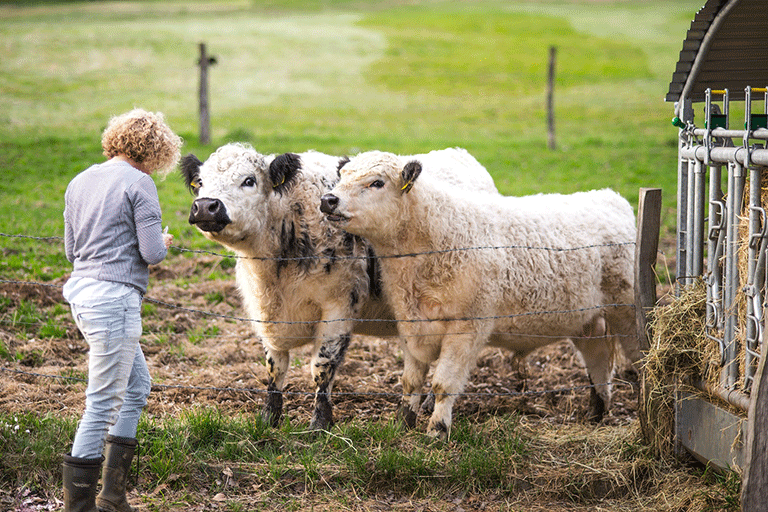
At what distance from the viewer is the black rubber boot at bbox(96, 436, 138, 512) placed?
4508mm

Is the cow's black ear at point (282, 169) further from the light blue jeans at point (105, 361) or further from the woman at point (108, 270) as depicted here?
the light blue jeans at point (105, 361)

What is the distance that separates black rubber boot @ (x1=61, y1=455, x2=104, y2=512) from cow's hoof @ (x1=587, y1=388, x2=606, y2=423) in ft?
13.8

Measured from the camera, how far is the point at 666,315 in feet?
17.1

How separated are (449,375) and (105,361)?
8.39 ft

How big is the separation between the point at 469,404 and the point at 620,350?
1.48 meters

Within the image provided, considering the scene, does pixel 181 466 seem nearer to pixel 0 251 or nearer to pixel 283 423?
pixel 283 423

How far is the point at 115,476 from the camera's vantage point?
14.8ft

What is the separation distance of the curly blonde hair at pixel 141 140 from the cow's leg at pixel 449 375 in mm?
2487

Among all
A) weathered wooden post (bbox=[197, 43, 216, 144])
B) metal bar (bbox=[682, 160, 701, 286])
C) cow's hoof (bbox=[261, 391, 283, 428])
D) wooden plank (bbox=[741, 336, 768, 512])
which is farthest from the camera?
weathered wooden post (bbox=[197, 43, 216, 144])

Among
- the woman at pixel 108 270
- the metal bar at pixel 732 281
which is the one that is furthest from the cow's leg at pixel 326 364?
the metal bar at pixel 732 281

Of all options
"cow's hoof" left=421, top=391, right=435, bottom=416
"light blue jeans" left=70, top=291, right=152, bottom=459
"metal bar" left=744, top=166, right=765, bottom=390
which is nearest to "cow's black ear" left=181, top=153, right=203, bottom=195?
"light blue jeans" left=70, top=291, right=152, bottom=459

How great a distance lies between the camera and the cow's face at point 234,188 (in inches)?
216

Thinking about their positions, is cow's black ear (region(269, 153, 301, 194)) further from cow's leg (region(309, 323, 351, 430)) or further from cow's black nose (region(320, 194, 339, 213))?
cow's leg (region(309, 323, 351, 430))

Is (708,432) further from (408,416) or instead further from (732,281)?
(408,416)
